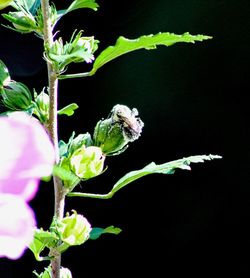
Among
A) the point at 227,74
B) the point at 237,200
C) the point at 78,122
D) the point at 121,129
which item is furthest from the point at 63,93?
the point at 121,129

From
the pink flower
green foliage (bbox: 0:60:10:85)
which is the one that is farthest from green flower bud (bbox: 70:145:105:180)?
the pink flower

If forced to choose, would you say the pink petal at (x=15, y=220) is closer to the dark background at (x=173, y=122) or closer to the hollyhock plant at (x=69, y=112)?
the hollyhock plant at (x=69, y=112)

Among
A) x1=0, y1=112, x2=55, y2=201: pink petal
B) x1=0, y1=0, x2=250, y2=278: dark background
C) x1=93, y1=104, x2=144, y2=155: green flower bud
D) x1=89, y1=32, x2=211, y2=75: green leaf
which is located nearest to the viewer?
x1=0, y1=112, x2=55, y2=201: pink petal

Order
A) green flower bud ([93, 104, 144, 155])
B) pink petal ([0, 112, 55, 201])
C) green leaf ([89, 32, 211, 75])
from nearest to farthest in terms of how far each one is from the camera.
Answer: pink petal ([0, 112, 55, 201])
green leaf ([89, 32, 211, 75])
green flower bud ([93, 104, 144, 155])

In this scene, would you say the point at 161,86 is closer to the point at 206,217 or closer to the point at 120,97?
the point at 120,97

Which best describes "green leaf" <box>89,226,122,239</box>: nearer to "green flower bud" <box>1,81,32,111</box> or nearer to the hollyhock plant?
the hollyhock plant

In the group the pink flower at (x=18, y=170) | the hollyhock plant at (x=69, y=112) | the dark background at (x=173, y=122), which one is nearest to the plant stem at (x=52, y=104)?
the hollyhock plant at (x=69, y=112)
